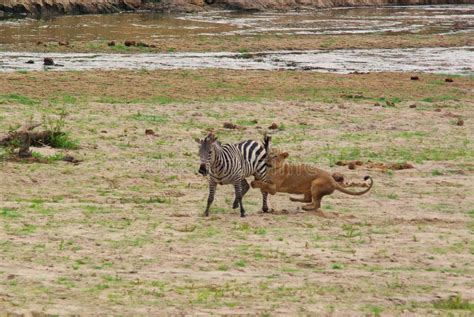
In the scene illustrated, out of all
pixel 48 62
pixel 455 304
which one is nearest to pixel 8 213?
pixel 455 304

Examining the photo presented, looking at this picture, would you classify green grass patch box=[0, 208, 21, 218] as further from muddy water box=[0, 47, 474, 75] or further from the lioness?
muddy water box=[0, 47, 474, 75]

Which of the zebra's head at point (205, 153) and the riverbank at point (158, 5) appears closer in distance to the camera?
the zebra's head at point (205, 153)

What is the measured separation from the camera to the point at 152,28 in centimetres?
4628

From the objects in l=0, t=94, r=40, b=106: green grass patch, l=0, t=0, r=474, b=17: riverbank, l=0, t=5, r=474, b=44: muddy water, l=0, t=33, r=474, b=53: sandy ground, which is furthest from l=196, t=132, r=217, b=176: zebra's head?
l=0, t=0, r=474, b=17: riverbank

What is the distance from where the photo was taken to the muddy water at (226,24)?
1679 inches

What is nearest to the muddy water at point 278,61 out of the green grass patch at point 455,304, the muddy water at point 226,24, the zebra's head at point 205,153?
the muddy water at point 226,24

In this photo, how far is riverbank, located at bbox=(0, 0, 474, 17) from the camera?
171 ft

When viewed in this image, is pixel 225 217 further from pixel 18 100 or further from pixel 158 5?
pixel 158 5

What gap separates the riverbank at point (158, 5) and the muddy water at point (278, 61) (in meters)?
18.7

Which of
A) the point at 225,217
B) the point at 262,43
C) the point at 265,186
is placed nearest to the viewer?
the point at 225,217

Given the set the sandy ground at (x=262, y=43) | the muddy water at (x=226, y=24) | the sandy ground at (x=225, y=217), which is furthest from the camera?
the muddy water at (x=226, y=24)

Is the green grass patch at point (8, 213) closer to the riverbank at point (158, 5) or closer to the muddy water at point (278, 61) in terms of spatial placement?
the muddy water at point (278, 61)

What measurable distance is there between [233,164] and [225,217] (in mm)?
652

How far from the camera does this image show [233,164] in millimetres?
12742
